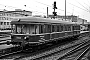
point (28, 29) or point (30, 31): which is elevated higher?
point (28, 29)

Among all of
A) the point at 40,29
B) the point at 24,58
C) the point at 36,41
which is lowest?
the point at 24,58

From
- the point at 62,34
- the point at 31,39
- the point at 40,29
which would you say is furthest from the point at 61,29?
the point at 31,39

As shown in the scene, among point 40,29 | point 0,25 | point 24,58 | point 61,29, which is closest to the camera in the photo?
point 24,58

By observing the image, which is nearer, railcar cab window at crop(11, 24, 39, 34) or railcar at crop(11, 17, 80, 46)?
railcar at crop(11, 17, 80, 46)

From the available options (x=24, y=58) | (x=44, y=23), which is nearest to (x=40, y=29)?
(x=44, y=23)

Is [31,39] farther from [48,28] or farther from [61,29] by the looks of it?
[61,29]

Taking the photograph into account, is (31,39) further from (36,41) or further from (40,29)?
(40,29)

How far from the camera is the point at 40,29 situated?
14.9m

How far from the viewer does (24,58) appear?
11.9 meters

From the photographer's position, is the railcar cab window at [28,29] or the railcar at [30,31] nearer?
the railcar at [30,31]

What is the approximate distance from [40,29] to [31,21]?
1.23 meters

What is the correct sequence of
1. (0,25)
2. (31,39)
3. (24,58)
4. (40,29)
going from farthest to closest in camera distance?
(0,25), (40,29), (31,39), (24,58)

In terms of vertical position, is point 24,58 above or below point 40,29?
below

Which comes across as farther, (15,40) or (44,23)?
(44,23)
